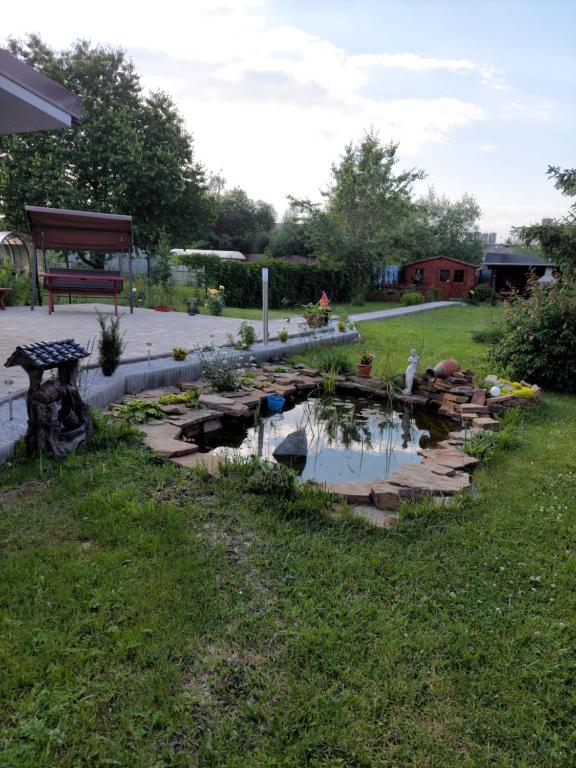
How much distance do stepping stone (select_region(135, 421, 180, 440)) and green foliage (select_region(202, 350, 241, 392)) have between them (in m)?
1.29

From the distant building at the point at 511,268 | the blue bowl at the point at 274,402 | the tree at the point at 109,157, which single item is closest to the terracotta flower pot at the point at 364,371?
the blue bowl at the point at 274,402

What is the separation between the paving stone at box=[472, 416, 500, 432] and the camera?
4.96m

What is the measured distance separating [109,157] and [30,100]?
53.6 ft

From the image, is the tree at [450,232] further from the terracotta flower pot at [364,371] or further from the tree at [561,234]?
the terracotta flower pot at [364,371]

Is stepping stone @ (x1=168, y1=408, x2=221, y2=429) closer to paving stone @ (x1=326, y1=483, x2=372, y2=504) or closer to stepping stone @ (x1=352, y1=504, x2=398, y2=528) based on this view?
paving stone @ (x1=326, y1=483, x2=372, y2=504)

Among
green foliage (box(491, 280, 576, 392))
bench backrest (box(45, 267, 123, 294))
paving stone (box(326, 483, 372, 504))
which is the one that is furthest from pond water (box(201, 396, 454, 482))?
bench backrest (box(45, 267, 123, 294))

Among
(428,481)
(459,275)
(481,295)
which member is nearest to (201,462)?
(428,481)

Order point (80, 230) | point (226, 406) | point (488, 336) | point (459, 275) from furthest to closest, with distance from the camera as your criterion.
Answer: point (459, 275), point (80, 230), point (488, 336), point (226, 406)

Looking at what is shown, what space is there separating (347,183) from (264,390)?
1767cm

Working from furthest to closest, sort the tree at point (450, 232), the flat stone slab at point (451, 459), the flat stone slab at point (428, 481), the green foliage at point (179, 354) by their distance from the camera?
the tree at point (450, 232)
the green foliage at point (179, 354)
the flat stone slab at point (451, 459)
the flat stone slab at point (428, 481)

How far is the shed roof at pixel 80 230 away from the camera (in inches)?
410

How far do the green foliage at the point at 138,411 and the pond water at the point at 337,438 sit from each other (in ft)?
1.80

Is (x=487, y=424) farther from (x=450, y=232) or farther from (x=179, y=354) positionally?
(x=450, y=232)

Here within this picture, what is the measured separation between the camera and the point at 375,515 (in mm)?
3211
